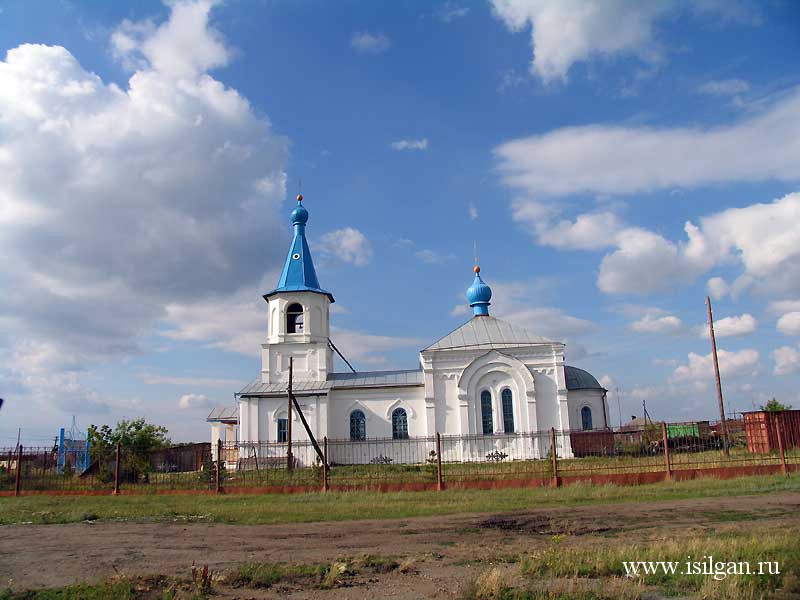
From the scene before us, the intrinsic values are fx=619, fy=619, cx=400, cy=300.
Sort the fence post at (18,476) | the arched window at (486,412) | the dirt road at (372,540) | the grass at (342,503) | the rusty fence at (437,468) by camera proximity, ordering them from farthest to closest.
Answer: the arched window at (486,412)
the fence post at (18,476)
the rusty fence at (437,468)
the grass at (342,503)
the dirt road at (372,540)

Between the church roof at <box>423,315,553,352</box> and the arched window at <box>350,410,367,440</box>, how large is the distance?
510 cm

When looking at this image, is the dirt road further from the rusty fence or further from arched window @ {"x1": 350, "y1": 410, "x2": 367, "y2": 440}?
arched window @ {"x1": 350, "y1": 410, "x2": 367, "y2": 440}

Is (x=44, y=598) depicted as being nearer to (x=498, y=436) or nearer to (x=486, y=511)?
(x=486, y=511)

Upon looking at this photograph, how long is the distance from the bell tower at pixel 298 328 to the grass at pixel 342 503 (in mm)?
16593

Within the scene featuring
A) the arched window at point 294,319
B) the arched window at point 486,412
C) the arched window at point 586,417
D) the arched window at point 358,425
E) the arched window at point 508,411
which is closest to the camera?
the arched window at point 508,411

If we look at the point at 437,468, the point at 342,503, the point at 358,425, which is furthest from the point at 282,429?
the point at 342,503

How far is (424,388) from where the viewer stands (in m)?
32.6

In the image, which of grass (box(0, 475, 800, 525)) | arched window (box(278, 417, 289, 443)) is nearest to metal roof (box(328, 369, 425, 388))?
arched window (box(278, 417, 289, 443))

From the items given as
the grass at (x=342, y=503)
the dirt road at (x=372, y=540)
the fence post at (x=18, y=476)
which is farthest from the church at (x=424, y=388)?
the dirt road at (x=372, y=540)

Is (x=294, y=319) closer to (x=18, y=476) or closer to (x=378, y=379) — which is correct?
(x=378, y=379)

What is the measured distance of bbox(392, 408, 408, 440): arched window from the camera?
32.4 m

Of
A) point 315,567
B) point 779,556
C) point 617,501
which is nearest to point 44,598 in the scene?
point 315,567

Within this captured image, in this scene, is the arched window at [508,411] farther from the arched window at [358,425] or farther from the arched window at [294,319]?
the arched window at [294,319]

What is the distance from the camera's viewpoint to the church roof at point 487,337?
3244 centimetres
